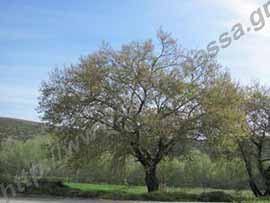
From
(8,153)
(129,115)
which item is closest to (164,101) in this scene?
(129,115)

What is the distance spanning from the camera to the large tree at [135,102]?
1025 inches

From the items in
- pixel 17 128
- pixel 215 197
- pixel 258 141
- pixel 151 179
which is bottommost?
pixel 215 197

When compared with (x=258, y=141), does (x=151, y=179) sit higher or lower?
lower

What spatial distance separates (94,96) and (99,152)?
348 centimetres

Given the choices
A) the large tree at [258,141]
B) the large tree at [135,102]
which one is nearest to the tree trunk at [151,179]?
the large tree at [135,102]

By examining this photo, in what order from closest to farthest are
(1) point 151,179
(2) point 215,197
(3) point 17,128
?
(2) point 215,197
(1) point 151,179
(3) point 17,128

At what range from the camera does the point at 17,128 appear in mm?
61062

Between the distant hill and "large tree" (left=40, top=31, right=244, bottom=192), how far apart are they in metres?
29.1

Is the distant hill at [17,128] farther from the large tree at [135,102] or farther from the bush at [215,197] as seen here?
the bush at [215,197]

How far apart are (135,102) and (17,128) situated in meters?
38.0

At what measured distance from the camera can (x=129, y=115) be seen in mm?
26469

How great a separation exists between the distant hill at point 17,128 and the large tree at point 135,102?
29.1 metres

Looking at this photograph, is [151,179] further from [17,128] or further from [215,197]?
[17,128]

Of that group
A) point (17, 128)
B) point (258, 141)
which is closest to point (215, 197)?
point (258, 141)
